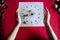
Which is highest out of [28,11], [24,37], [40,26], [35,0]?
[35,0]

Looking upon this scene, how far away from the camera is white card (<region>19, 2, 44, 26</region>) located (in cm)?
142

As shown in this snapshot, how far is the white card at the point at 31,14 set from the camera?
4.64 feet

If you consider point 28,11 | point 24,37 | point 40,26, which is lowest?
point 24,37

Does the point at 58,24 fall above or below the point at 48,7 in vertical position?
below

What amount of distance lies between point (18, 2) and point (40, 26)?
0.36 m

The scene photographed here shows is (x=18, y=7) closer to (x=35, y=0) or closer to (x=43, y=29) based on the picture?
(x=35, y=0)

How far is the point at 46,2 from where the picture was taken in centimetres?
146

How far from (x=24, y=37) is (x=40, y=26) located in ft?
0.69

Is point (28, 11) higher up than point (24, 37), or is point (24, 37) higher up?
point (28, 11)

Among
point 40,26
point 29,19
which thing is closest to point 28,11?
point 29,19

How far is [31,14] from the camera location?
55.9 inches

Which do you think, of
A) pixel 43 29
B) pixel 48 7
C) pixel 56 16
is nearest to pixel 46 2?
pixel 48 7

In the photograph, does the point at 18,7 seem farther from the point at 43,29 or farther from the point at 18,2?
the point at 43,29

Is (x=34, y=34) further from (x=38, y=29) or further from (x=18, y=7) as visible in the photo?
(x=18, y=7)
